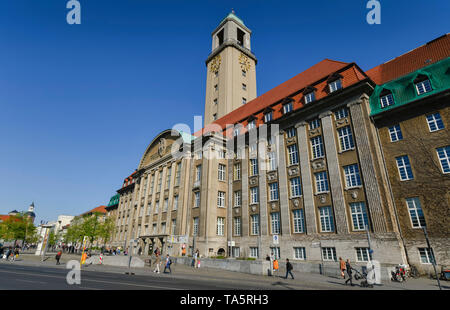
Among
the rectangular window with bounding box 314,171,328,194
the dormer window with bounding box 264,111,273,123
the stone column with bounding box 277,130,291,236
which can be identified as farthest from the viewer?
the dormer window with bounding box 264,111,273,123

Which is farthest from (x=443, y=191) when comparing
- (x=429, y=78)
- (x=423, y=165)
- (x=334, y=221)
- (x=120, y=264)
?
(x=120, y=264)

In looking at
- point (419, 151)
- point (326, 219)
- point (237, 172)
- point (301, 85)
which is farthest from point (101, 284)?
point (301, 85)

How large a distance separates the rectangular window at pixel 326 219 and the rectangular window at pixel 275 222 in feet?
17.0

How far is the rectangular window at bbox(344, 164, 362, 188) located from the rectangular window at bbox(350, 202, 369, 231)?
180cm

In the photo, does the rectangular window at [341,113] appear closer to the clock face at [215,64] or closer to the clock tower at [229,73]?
the clock tower at [229,73]

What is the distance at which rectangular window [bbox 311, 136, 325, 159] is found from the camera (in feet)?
86.8

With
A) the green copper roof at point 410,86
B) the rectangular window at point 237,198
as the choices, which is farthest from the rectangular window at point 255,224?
the green copper roof at point 410,86

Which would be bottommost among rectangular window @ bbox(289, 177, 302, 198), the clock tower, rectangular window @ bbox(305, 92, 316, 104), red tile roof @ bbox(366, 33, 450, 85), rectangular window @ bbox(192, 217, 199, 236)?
rectangular window @ bbox(192, 217, 199, 236)

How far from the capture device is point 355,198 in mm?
22234

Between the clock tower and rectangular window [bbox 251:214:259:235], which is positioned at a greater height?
the clock tower

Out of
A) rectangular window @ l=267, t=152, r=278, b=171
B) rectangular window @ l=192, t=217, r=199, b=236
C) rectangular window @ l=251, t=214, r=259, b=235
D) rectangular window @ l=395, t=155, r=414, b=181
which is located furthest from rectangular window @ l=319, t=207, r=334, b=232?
rectangular window @ l=192, t=217, r=199, b=236

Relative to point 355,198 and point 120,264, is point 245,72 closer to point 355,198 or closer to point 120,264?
point 355,198

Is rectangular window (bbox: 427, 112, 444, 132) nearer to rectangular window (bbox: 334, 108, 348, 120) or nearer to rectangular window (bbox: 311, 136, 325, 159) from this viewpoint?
rectangular window (bbox: 334, 108, 348, 120)

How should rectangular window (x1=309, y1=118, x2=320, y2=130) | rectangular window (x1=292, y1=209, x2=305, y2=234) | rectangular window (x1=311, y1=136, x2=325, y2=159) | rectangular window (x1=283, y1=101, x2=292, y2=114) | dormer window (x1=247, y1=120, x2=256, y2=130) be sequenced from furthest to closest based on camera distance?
1. dormer window (x1=247, y1=120, x2=256, y2=130)
2. rectangular window (x1=283, y1=101, x2=292, y2=114)
3. rectangular window (x1=309, y1=118, x2=320, y2=130)
4. rectangular window (x1=311, y1=136, x2=325, y2=159)
5. rectangular window (x1=292, y1=209, x2=305, y2=234)
